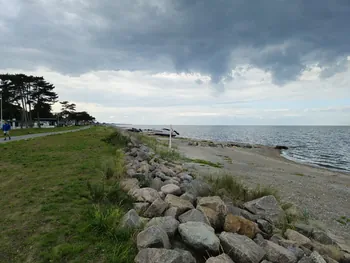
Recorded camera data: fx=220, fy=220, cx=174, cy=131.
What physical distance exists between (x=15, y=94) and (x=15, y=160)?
46.2 meters

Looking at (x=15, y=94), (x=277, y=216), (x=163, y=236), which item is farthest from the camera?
(x=15, y=94)

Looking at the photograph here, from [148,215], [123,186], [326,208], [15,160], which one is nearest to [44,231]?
Result: [148,215]

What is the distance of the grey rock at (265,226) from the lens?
4343 millimetres

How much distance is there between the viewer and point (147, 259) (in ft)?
8.82

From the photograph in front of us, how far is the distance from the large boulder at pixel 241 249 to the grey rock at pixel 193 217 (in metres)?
0.61

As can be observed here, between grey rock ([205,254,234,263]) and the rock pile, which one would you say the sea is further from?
grey rock ([205,254,234,263])

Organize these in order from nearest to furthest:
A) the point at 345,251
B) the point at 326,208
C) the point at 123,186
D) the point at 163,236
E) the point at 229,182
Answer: the point at 163,236 < the point at 345,251 < the point at 123,186 < the point at 229,182 < the point at 326,208

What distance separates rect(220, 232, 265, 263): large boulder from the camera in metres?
3.01

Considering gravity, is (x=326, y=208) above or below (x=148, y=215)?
below

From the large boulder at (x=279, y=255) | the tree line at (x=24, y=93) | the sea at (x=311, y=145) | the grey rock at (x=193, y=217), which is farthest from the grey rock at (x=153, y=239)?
the tree line at (x=24, y=93)

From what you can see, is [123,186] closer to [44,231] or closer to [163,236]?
[44,231]

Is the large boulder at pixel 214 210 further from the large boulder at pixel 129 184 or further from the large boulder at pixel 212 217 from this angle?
the large boulder at pixel 129 184

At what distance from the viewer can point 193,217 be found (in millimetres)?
3990

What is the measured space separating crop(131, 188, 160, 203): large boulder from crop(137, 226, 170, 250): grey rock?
5.32 ft
